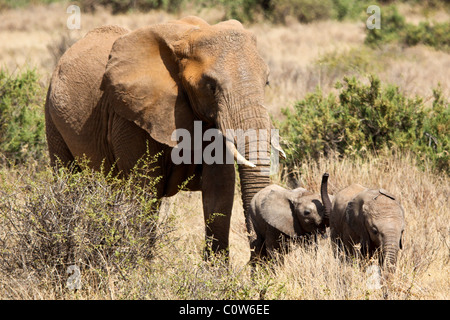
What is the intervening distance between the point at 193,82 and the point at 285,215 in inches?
59.0

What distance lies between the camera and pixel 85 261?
5750 mm

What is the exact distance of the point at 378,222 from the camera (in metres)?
5.97

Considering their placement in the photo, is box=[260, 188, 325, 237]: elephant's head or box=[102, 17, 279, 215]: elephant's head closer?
box=[102, 17, 279, 215]: elephant's head

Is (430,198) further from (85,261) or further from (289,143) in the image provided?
(85,261)

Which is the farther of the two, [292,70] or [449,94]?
[292,70]

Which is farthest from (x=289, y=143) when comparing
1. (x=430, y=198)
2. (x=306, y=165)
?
(x=430, y=198)

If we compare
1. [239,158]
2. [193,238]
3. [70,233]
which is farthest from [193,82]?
[193,238]

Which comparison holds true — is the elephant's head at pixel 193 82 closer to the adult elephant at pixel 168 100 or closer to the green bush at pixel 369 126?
the adult elephant at pixel 168 100

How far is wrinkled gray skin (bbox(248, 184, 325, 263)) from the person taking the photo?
6.65 meters

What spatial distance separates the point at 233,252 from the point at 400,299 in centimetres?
248
